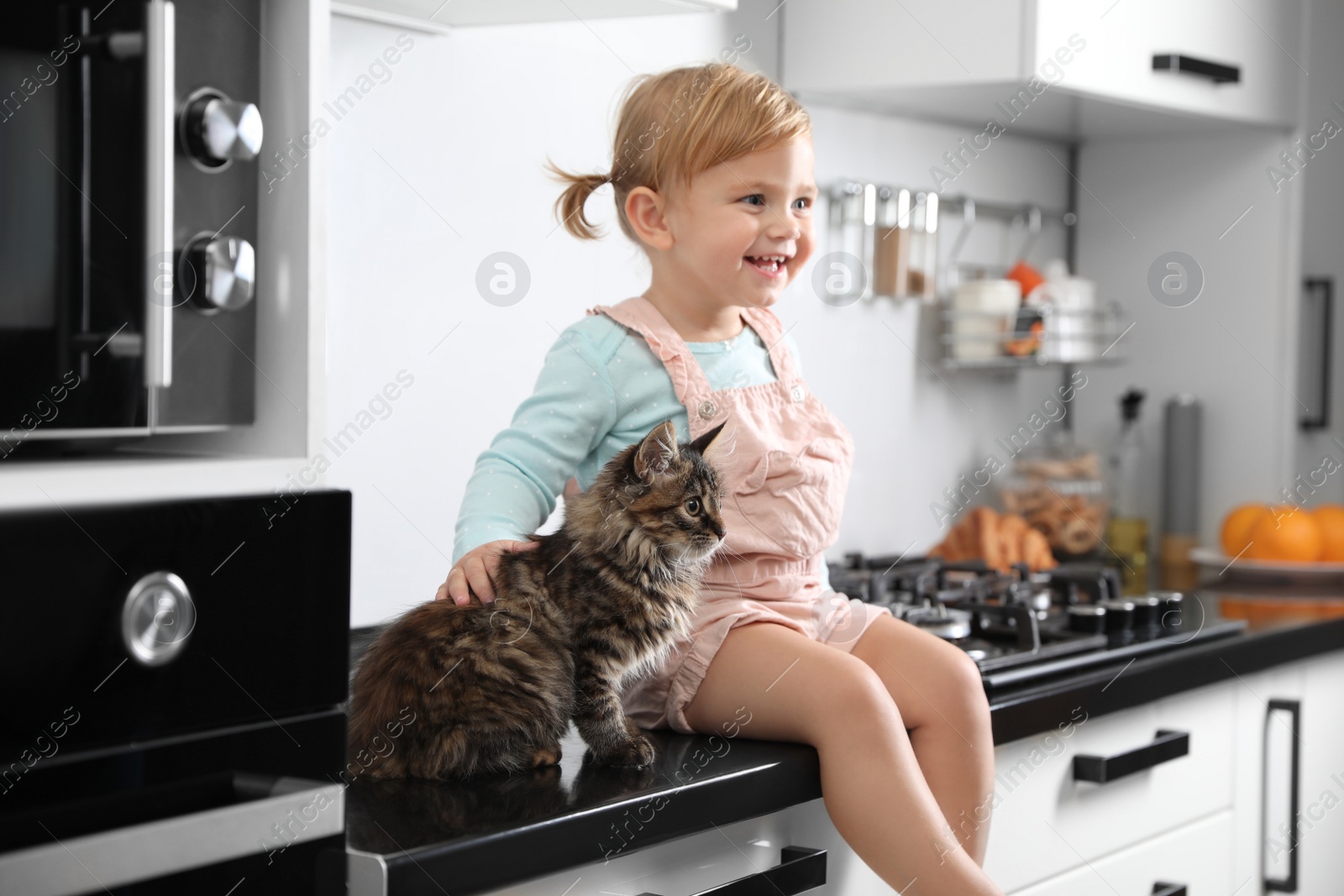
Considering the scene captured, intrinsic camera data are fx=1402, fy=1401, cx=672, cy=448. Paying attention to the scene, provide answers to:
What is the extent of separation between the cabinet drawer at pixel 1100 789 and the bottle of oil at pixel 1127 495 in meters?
0.71

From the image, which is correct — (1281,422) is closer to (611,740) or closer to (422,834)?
(611,740)

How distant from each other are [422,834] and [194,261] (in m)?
0.37

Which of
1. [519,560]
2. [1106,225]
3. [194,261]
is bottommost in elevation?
[519,560]

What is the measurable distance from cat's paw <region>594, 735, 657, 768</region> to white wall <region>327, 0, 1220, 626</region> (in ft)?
1.73

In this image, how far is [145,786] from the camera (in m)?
0.70

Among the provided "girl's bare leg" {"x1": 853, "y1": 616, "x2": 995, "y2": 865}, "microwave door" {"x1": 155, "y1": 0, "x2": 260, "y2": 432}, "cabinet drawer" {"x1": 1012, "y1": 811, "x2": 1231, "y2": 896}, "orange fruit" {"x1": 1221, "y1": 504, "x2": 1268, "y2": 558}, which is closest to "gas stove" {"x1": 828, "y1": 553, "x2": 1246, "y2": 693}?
"girl's bare leg" {"x1": 853, "y1": 616, "x2": 995, "y2": 865}

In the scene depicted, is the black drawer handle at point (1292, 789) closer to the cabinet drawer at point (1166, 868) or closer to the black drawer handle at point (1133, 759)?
the cabinet drawer at point (1166, 868)

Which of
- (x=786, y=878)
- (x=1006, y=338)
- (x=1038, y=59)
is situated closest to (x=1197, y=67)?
(x=1038, y=59)

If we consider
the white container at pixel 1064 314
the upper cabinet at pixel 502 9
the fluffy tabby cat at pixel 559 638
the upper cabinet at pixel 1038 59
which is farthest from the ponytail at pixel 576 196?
the white container at pixel 1064 314

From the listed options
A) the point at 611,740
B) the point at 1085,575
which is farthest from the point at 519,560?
the point at 1085,575

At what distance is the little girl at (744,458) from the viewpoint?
3.58 ft

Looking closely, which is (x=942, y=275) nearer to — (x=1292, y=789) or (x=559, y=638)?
(x=1292, y=789)

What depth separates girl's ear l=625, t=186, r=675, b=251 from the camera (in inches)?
48.8

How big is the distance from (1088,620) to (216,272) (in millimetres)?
1114
